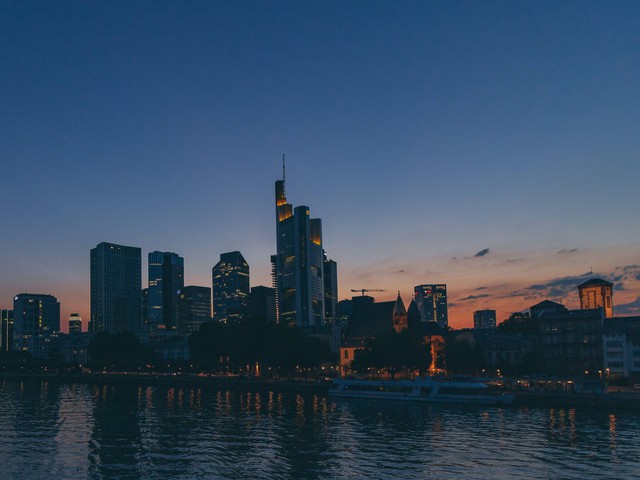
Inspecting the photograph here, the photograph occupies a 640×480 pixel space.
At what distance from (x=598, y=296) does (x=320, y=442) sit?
14431cm

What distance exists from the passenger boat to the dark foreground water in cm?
520

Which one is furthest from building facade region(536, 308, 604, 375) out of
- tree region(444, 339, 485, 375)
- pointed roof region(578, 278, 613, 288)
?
pointed roof region(578, 278, 613, 288)

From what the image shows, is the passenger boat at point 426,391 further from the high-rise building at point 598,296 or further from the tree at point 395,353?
the high-rise building at point 598,296

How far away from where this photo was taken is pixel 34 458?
64.5 m

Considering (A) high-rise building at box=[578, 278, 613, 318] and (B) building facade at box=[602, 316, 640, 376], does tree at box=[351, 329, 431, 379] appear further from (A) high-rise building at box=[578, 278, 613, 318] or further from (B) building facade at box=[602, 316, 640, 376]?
(A) high-rise building at box=[578, 278, 613, 318]

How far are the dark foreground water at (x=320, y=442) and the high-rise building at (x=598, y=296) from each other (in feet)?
324

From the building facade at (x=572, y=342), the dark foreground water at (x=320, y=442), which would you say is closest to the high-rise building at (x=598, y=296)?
the building facade at (x=572, y=342)

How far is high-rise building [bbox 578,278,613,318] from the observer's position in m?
190

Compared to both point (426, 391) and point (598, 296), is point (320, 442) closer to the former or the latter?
point (426, 391)

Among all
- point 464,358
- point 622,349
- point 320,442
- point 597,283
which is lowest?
point 320,442

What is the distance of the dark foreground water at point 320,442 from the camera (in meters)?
57.6

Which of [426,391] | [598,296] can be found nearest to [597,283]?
[598,296]

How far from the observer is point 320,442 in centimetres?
7219

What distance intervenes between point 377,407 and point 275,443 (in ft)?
141
